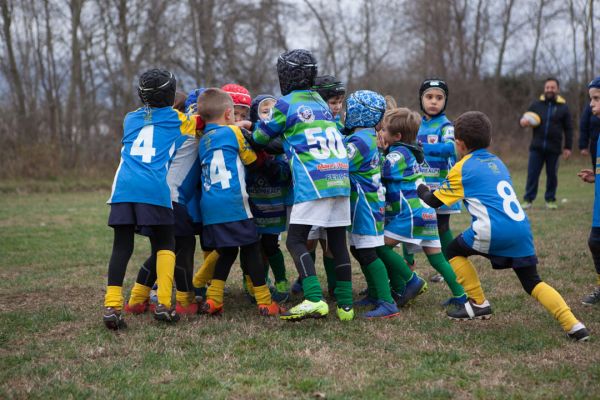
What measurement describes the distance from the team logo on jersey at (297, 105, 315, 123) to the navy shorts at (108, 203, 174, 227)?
1205 millimetres

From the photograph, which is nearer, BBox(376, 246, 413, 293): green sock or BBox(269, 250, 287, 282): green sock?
BBox(376, 246, 413, 293): green sock

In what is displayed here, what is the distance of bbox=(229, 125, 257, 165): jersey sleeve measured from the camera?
478 cm

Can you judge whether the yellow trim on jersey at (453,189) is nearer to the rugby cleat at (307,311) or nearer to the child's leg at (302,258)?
the child's leg at (302,258)

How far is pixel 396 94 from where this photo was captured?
27.9 m

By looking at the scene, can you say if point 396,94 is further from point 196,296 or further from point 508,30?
point 196,296

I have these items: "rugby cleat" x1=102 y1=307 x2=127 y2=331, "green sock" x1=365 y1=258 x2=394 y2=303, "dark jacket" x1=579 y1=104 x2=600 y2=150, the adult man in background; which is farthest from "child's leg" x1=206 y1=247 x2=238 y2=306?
the adult man in background

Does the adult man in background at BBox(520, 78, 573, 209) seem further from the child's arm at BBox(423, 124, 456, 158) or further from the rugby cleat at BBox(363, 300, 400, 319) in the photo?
the rugby cleat at BBox(363, 300, 400, 319)

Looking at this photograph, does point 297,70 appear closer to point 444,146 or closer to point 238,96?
point 238,96

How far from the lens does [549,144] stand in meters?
11.8

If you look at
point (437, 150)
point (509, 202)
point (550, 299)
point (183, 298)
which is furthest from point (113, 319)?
point (437, 150)

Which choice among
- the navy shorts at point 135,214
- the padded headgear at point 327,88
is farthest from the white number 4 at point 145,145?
the padded headgear at point 327,88

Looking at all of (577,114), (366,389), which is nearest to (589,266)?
(366,389)

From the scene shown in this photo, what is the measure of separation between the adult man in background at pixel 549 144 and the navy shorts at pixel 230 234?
8.43 metres

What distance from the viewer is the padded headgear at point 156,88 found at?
15.1ft
